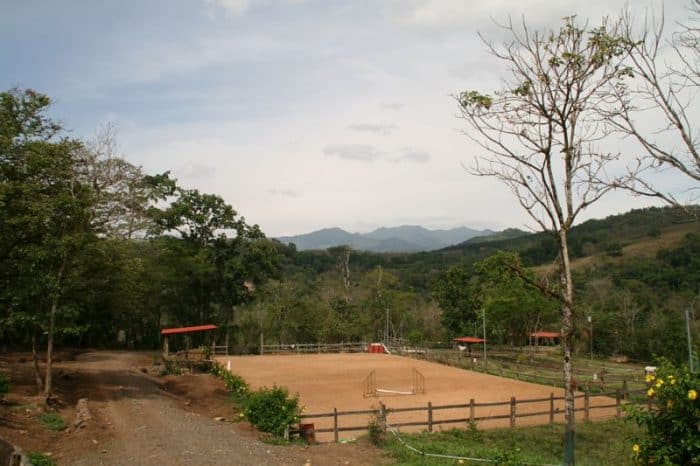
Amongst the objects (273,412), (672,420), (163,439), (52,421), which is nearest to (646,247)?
(273,412)

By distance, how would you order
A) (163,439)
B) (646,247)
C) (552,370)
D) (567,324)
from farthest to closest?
(646,247) → (552,370) → (163,439) → (567,324)

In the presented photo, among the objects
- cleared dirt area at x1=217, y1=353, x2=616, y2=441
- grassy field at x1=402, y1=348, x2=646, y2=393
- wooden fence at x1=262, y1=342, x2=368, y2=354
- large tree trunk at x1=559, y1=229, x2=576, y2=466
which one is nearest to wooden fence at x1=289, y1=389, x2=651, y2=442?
cleared dirt area at x1=217, y1=353, x2=616, y2=441

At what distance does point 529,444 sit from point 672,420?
9860mm

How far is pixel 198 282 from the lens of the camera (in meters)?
41.7

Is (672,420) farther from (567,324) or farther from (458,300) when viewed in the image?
(458,300)

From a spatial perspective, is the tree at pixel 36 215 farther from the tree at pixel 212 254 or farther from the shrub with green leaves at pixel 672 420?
the tree at pixel 212 254

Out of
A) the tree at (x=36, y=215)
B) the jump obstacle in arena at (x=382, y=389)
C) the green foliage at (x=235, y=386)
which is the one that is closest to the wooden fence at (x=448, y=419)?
the green foliage at (x=235, y=386)

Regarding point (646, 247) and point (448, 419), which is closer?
point (448, 419)

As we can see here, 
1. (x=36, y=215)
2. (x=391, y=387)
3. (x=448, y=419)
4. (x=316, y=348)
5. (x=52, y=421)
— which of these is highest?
(x=36, y=215)

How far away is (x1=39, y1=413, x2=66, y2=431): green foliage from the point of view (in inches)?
537

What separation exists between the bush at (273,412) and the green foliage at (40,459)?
15.6 ft

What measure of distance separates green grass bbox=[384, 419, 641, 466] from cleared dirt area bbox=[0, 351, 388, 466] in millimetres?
1000

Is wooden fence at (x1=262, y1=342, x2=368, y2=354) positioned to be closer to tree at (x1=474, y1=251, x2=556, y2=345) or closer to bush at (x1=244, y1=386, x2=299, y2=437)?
tree at (x1=474, y1=251, x2=556, y2=345)

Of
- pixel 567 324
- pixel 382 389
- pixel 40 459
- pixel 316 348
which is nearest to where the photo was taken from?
pixel 567 324
